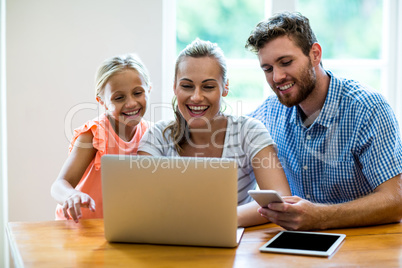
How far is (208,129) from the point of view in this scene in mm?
1907

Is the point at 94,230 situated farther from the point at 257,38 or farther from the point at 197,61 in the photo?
the point at 257,38

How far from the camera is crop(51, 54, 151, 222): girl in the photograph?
1.99 metres

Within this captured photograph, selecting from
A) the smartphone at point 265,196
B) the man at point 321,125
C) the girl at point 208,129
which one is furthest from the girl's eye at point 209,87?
the smartphone at point 265,196

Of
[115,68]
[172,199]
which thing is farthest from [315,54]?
[172,199]

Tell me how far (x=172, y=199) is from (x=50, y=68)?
6.28 ft

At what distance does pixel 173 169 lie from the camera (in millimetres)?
1229

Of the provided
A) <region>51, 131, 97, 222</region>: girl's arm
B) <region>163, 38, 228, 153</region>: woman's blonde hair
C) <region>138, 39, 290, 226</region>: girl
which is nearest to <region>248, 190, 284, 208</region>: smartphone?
<region>138, 39, 290, 226</region>: girl

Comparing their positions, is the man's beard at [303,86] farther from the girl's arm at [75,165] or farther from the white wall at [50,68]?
the white wall at [50,68]

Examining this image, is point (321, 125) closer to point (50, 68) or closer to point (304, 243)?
point (304, 243)

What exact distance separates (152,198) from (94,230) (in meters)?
0.34

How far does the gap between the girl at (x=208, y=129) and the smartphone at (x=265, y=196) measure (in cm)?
31

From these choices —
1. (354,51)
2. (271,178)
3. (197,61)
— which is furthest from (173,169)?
(354,51)

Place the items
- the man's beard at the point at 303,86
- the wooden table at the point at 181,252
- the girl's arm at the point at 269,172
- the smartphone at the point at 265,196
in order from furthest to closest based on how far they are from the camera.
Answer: the man's beard at the point at 303,86 → the girl's arm at the point at 269,172 → the smartphone at the point at 265,196 → the wooden table at the point at 181,252

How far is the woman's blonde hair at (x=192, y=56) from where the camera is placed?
1.84m
